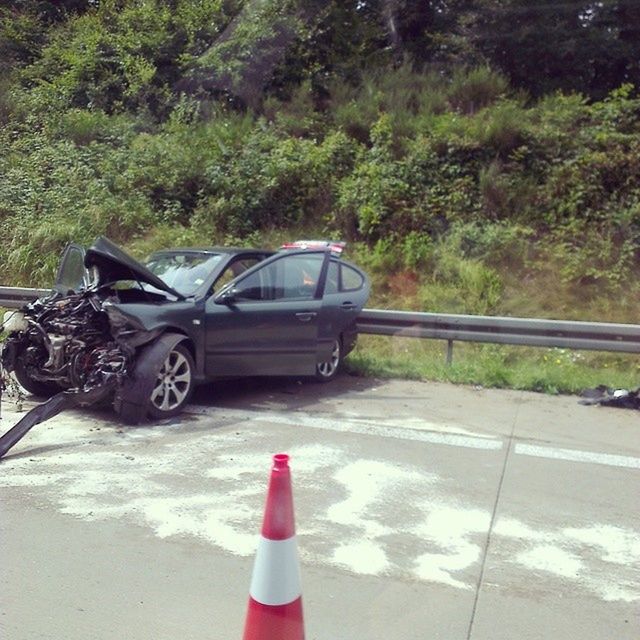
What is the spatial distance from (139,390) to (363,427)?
1.93 meters

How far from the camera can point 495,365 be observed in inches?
393

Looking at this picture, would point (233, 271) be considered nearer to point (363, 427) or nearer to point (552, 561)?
point (363, 427)

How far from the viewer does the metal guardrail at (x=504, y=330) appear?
372 inches

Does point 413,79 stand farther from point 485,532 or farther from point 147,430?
point 485,532

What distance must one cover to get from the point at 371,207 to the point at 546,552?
33.7 feet

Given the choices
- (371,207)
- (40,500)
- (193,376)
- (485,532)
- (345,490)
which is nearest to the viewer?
(485,532)

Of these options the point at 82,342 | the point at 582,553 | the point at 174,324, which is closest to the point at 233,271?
the point at 174,324

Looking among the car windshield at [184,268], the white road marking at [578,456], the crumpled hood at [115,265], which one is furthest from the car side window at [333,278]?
the white road marking at [578,456]

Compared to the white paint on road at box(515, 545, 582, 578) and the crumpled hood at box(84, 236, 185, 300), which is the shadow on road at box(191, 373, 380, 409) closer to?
the crumpled hood at box(84, 236, 185, 300)

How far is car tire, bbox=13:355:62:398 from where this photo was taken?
7.81 m

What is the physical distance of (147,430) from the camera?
7.16 metres

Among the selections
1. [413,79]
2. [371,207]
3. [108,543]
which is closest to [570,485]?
[108,543]

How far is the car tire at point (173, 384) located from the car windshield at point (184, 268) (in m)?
0.80

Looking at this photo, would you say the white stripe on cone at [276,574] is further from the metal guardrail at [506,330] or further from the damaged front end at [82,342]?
the metal guardrail at [506,330]
